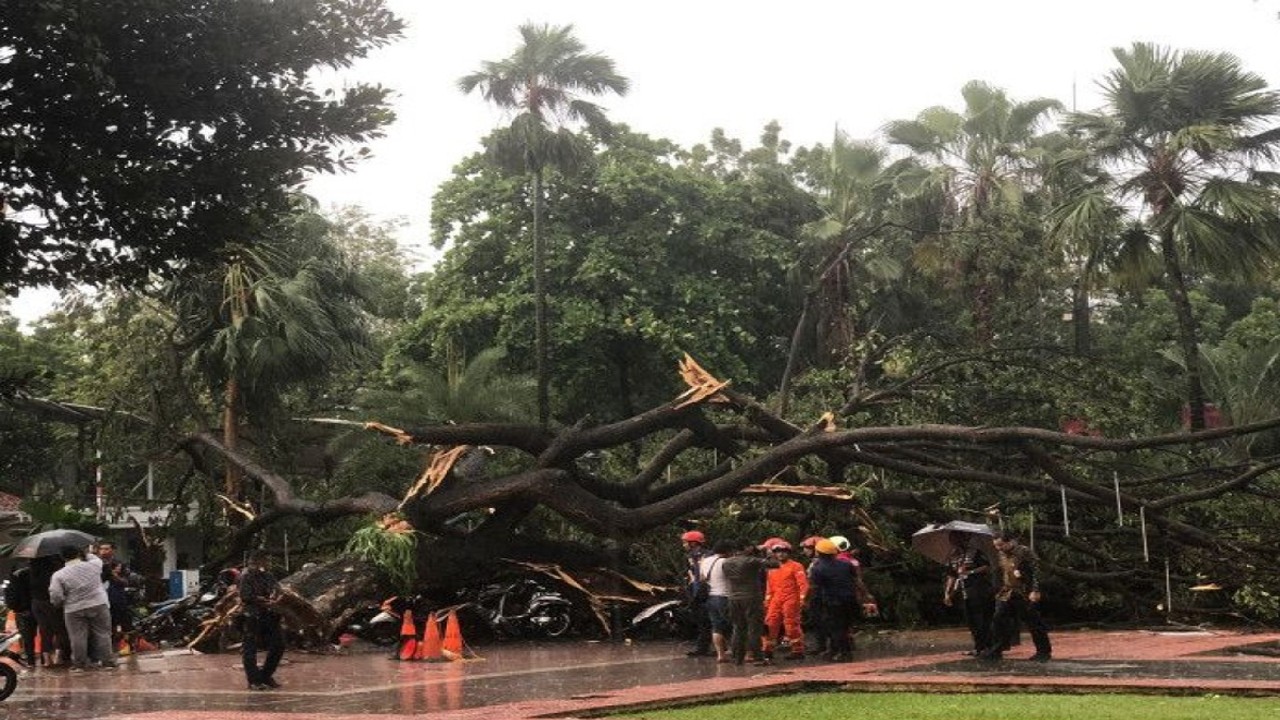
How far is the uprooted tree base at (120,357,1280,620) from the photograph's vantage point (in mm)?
19359

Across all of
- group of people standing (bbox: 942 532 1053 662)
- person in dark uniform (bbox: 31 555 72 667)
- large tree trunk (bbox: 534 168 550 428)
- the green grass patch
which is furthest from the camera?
large tree trunk (bbox: 534 168 550 428)

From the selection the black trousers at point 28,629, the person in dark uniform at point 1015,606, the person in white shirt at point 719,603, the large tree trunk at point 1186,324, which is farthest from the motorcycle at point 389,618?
the large tree trunk at point 1186,324

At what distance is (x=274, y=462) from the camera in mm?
30062

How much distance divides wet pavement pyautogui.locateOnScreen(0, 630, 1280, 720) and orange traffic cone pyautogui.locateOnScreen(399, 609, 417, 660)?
34cm

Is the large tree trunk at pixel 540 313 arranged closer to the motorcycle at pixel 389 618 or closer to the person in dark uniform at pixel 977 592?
the motorcycle at pixel 389 618

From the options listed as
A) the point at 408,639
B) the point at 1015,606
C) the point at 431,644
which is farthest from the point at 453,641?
the point at 1015,606

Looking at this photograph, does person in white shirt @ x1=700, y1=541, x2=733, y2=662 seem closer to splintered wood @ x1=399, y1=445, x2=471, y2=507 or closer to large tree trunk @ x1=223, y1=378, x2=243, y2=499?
splintered wood @ x1=399, y1=445, x2=471, y2=507

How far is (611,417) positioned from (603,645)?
64.1ft

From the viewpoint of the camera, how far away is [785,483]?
2095cm

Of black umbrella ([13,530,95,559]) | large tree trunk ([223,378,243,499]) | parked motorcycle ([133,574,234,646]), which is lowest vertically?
parked motorcycle ([133,574,234,646])

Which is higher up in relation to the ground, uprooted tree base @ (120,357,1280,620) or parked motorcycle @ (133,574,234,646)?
uprooted tree base @ (120,357,1280,620)

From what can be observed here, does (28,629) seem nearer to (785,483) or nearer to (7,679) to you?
(7,679)

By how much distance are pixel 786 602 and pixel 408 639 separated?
4.62m

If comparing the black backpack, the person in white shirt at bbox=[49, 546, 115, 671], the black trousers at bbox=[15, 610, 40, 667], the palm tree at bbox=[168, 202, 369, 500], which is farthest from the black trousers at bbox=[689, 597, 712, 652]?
the palm tree at bbox=[168, 202, 369, 500]
